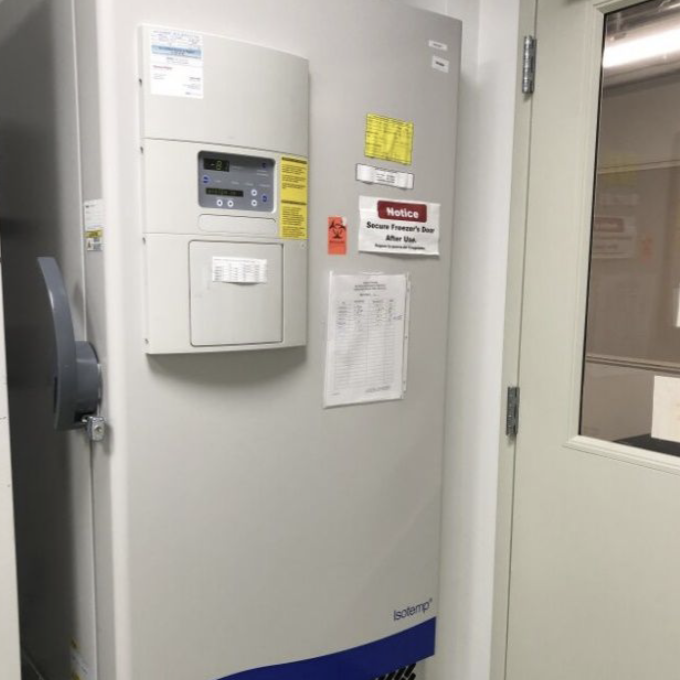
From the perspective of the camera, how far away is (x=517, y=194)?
4.90ft

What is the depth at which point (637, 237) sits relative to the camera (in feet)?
4.36

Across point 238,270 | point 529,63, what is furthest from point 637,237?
point 238,270

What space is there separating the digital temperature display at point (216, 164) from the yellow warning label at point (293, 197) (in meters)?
0.10

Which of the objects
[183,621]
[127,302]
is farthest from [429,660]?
[127,302]

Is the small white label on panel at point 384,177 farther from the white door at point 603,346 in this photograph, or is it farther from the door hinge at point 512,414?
the door hinge at point 512,414

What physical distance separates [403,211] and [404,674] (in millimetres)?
1109

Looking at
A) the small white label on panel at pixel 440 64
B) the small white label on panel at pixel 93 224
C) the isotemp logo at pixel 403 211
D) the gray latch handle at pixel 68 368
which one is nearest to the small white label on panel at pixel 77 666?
the gray latch handle at pixel 68 368

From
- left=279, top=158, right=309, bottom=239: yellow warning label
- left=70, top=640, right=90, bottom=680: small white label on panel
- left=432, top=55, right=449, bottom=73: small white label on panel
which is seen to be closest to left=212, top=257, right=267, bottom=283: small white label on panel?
left=279, top=158, right=309, bottom=239: yellow warning label

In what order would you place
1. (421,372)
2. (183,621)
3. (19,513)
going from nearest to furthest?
(183,621)
(421,372)
(19,513)

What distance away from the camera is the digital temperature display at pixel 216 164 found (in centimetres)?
109

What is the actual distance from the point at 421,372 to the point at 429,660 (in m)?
0.83

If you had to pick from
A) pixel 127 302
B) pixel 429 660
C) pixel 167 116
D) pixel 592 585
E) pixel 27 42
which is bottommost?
pixel 429 660

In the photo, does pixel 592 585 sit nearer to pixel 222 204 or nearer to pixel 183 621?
pixel 183 621

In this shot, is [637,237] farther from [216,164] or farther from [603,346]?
[216,164]
